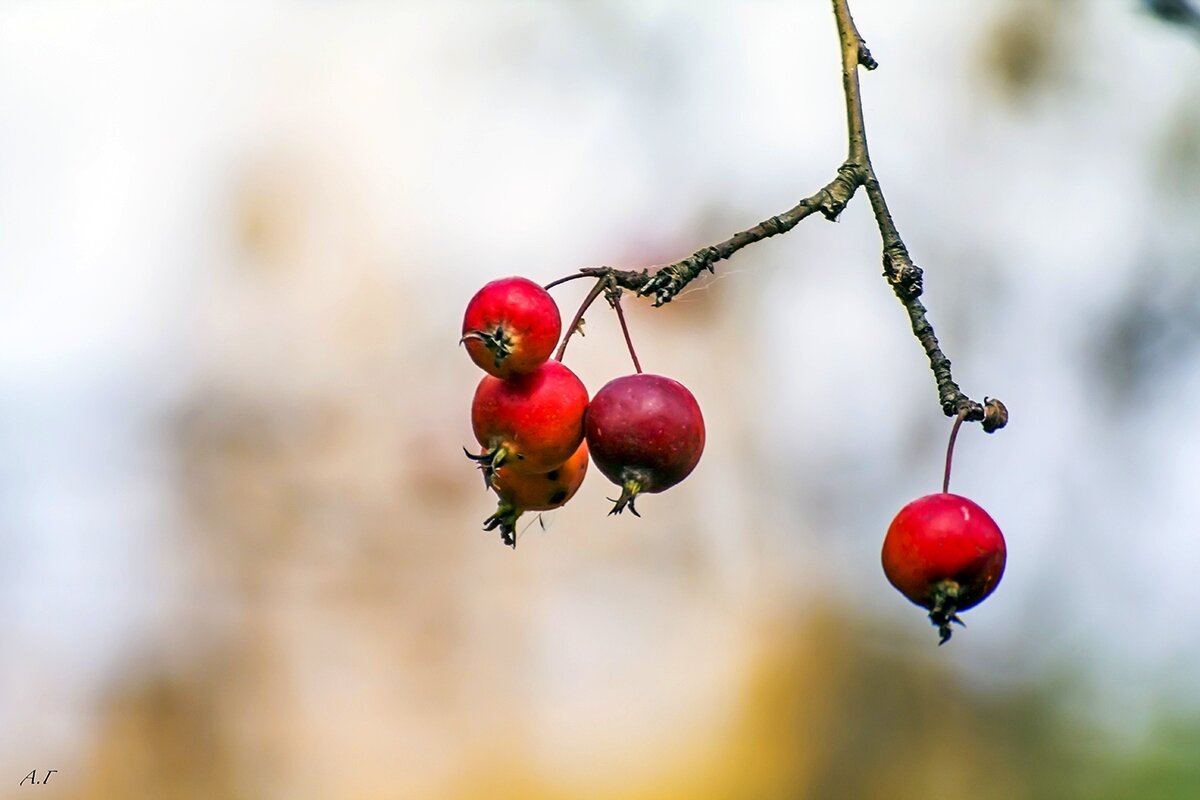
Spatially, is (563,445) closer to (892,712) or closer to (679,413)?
(679,413)

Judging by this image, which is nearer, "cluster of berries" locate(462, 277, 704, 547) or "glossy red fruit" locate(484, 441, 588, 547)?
"cluster of berries" locate(462, 277, 704, 547)

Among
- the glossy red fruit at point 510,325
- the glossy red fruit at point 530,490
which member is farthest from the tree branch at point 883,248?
the glossy red fruit at point 530,490

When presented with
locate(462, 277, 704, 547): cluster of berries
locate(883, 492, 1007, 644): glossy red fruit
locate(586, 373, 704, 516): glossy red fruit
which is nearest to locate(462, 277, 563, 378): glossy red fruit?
locate(462, 277, 704, 547): cluster of berries

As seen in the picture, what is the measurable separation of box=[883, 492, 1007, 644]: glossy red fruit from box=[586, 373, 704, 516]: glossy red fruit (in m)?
0.29

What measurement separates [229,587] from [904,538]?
16.5 feet

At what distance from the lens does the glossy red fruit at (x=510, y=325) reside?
1439 millimetres

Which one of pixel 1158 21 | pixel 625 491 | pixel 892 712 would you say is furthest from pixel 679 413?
pixel 892 712

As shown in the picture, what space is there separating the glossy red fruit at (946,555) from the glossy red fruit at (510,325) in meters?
0.50

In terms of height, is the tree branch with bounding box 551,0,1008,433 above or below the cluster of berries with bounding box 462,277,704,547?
above

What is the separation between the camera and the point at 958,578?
134 centimetres

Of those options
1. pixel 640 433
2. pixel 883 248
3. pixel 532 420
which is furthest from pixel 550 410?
pixel 883 248

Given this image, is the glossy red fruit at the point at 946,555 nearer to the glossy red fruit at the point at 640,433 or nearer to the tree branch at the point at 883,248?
the tree branch at the point at 883,248

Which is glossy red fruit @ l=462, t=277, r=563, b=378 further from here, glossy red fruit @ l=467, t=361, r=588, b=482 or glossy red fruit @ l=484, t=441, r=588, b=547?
glossy red fruit @ l=484, t=441, r=588, b=547

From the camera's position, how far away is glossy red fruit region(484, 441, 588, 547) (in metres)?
1.56
